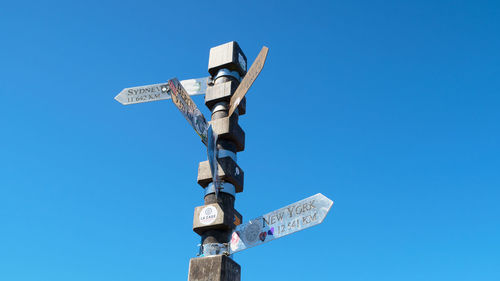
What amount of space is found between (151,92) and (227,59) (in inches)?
50.5

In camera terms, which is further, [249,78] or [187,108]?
[249,78]

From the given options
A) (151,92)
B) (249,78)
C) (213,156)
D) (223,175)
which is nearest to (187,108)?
(213,156)

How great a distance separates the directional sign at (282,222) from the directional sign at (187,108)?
50.6 inches

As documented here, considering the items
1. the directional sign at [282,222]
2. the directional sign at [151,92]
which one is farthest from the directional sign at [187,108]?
the directional sign at [282,222]

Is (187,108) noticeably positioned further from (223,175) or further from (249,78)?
(223,175)

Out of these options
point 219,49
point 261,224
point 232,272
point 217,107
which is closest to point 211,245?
point 232,272

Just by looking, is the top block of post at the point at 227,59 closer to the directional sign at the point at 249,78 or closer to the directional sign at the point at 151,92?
the directional sign at the point at 151,92

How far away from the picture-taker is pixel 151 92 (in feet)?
21.2

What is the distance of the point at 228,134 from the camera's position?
5.98 metres

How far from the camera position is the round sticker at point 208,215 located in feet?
17.8

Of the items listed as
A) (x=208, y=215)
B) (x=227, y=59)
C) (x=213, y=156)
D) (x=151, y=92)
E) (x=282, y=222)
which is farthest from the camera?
(x=227, y=59)

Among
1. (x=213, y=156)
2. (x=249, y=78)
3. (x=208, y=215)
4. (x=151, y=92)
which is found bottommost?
(x=208, y=215)

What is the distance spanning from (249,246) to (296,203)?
0.76 m

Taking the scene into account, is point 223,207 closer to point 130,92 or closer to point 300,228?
point 300,228
